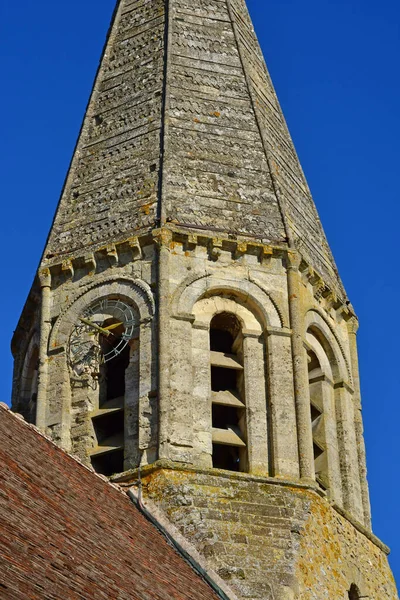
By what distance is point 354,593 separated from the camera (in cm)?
1811

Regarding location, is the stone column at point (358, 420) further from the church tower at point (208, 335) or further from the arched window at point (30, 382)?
the arched window at point (30, 382)

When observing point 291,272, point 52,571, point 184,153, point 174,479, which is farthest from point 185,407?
point 52,571

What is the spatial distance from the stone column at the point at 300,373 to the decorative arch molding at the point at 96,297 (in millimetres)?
1854

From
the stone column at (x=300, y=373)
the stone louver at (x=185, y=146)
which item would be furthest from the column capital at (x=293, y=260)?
the stone louver at (x=185, y=146)

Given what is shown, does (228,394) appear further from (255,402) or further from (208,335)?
(208,335)

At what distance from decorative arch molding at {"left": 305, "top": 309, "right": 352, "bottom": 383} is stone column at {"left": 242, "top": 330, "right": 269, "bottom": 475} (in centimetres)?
124

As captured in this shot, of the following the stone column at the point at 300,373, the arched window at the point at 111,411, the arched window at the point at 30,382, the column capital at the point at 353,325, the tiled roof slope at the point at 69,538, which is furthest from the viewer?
the column capital at the point at 353,325

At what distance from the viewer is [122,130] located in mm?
22062

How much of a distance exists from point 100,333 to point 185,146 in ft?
10.4

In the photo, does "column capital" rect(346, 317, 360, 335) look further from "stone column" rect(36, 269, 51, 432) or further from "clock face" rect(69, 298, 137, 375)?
"stone column" rect(36, 269, 51, 432)

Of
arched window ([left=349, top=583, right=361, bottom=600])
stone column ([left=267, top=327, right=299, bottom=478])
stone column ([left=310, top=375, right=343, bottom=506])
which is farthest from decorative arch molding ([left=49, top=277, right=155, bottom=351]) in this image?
arched window ([left=349, top=583, right=361, bottom=600])

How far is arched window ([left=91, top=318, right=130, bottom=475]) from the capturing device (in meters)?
18.8

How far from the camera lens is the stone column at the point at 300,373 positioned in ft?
60.5

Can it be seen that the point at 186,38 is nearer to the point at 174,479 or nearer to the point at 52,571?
the point at 174,479
